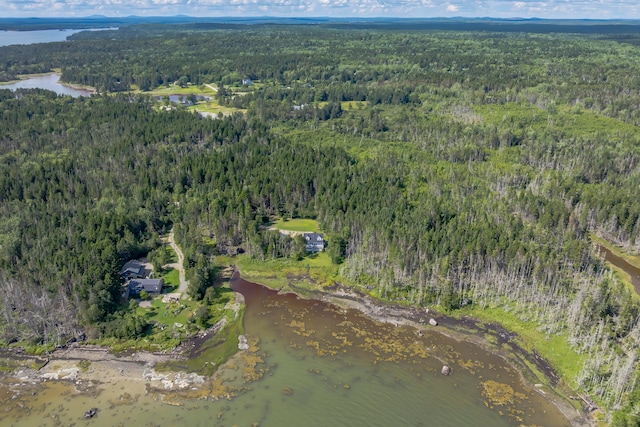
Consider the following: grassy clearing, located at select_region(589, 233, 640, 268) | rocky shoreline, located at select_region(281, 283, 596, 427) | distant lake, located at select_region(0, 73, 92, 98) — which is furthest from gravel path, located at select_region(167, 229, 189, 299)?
distant lake, located at select_region(0, 73, 92, 98)

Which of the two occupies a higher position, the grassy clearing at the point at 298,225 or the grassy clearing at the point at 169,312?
the grassy clearing at the point at 298,225

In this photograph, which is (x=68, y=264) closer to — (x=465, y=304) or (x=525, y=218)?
(x=465, y=304)

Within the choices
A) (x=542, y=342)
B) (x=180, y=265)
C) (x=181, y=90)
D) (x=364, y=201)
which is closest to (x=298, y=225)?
(x=364, y=201)

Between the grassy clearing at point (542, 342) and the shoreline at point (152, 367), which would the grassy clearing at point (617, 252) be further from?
the shoreline at point (152, 367)

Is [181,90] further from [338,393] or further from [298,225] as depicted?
[338,393]

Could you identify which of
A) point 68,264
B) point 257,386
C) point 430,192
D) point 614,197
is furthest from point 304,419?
point 614,197

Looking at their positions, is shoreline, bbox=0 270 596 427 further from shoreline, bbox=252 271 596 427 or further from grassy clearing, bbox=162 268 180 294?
grassy clearing, bbox=162 268 180 294

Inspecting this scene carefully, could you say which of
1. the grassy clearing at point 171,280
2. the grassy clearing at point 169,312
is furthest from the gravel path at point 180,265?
the grassy clearing at point 169,312
